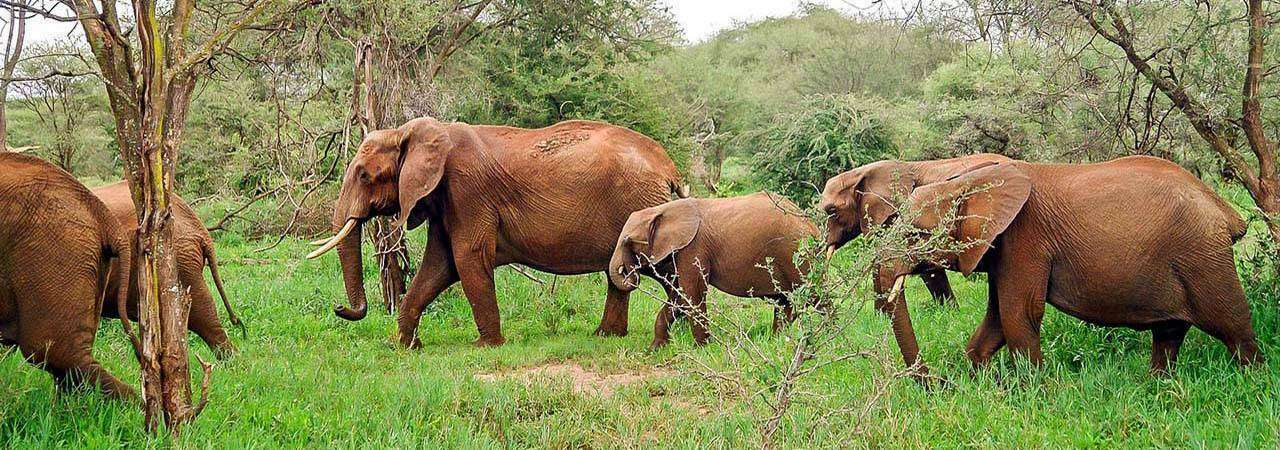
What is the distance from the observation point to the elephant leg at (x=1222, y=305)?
512cm

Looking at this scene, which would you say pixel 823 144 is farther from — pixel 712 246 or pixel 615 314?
pixel 712 246

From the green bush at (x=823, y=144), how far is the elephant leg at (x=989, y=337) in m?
10.1

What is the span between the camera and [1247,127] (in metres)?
6.20

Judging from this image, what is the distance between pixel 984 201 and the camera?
547 centimetres

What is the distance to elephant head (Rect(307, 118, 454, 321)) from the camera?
800 centimetres

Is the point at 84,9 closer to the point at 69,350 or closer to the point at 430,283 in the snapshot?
the point at 69,350

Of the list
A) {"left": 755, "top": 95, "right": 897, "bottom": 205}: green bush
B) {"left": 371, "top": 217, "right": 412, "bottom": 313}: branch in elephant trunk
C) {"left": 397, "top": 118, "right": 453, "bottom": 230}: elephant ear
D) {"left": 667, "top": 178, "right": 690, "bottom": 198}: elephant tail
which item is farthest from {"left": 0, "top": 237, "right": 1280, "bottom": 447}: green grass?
{"left": 755, "top": 95, "right": 897, "bottom": 205}: green bush

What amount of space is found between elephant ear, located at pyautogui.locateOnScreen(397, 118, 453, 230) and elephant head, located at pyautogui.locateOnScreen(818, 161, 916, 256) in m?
3.35

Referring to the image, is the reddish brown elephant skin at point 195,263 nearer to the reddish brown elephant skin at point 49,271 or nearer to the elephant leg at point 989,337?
the reddish brown elephant skin at point 49,271

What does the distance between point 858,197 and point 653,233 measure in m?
1.92

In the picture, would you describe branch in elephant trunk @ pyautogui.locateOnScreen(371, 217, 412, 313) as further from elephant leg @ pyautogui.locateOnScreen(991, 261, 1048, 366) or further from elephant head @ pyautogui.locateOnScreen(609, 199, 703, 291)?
elephant leg @ pyautogui.locateOnScreen(991, 261, 1048, 366)

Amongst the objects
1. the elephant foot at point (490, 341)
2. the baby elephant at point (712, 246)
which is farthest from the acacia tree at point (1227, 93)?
the elephant foot at point (490, 341)

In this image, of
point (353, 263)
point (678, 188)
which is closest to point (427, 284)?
point (353, 263)

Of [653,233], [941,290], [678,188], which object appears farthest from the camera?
[678,188]
